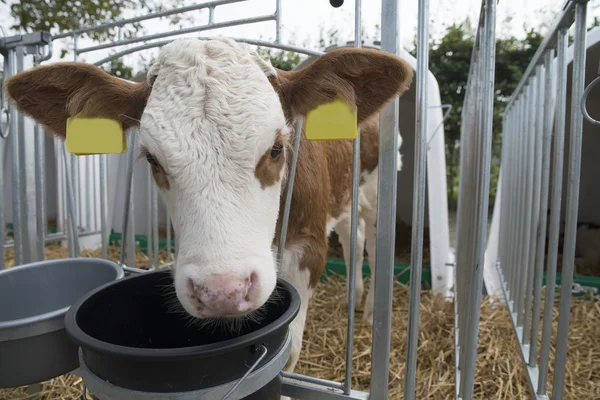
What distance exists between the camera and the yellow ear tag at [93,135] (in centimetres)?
152

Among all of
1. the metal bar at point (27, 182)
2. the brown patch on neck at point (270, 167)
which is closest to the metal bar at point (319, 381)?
the brown patch on neck at point (270, 167)

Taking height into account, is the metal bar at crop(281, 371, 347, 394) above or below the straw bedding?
above

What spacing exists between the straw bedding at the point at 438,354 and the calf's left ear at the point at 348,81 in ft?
5.48

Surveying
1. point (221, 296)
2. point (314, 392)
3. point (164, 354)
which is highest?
point (221, 296)

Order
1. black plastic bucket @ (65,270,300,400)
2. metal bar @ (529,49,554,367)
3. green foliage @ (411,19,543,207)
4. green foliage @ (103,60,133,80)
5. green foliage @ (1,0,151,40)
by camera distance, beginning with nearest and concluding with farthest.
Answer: black plastic bucket @ (65,270,300,400)
metal bar @ (529,49,554,367)
green foliage @ (1,0,151,40)
green foliage @ (103,60,133,80)
green foliage @ (411,19,543,207)

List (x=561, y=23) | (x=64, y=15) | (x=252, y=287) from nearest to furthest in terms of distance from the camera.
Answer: (x=252, y=287)
(x=561, y=23)
(x=64, y=15)

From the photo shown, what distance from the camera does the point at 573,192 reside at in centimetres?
128

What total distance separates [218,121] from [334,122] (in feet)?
1.49

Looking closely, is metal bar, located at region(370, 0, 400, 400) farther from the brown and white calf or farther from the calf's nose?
the calf's nose

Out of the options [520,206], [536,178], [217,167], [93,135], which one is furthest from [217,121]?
[520,206]

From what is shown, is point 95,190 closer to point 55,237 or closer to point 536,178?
point 55,237

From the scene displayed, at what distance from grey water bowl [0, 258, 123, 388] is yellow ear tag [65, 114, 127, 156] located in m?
0.52

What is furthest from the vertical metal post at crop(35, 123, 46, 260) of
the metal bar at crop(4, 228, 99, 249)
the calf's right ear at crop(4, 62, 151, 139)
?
the metal bar at crop(4, 228, 99, 249)

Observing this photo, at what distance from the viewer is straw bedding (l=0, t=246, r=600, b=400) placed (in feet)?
7.40
